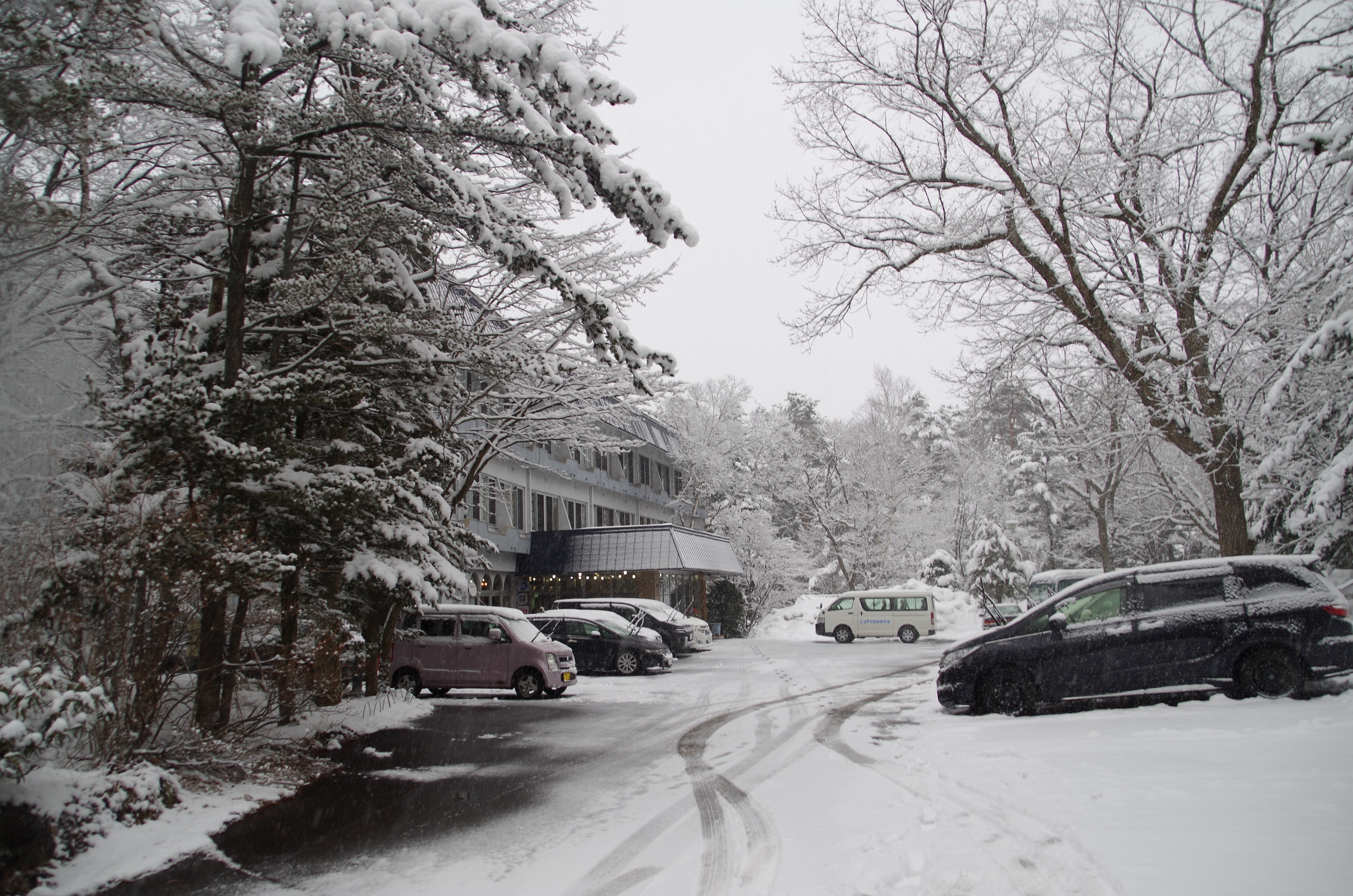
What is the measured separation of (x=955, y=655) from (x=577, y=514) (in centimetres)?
2603

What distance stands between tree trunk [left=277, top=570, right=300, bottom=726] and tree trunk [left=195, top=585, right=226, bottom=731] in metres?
0.58

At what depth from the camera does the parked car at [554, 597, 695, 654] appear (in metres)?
24.4

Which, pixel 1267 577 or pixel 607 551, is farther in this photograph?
pixel 607 551

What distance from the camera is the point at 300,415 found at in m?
10.9

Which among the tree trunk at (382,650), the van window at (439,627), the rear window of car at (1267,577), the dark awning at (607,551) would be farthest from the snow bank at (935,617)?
the tree trunk at (382,650)

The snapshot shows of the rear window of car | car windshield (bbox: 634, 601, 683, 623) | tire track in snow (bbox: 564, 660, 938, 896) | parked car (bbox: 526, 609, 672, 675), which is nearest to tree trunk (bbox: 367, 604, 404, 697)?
parked car (bbox: 526, 609, 672, 675)

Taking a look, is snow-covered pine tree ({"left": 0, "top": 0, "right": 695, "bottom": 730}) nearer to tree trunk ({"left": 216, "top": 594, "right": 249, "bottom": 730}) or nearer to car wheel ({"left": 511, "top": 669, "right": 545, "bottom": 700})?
tree trunk ({"left": 216, "top": 594, "right": 249, "bottom": 730})

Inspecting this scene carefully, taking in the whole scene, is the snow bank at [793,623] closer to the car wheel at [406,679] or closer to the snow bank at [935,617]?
the snow bank at [935,617]

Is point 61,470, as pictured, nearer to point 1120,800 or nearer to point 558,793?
point 558,793

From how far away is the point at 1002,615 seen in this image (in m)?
25.6

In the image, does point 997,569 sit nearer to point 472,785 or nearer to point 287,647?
point 472,785

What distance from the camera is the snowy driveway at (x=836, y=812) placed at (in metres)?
4.98

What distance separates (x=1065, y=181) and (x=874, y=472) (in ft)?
109

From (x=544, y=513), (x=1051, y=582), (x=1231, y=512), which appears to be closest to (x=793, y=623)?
(x=544, y=513)
